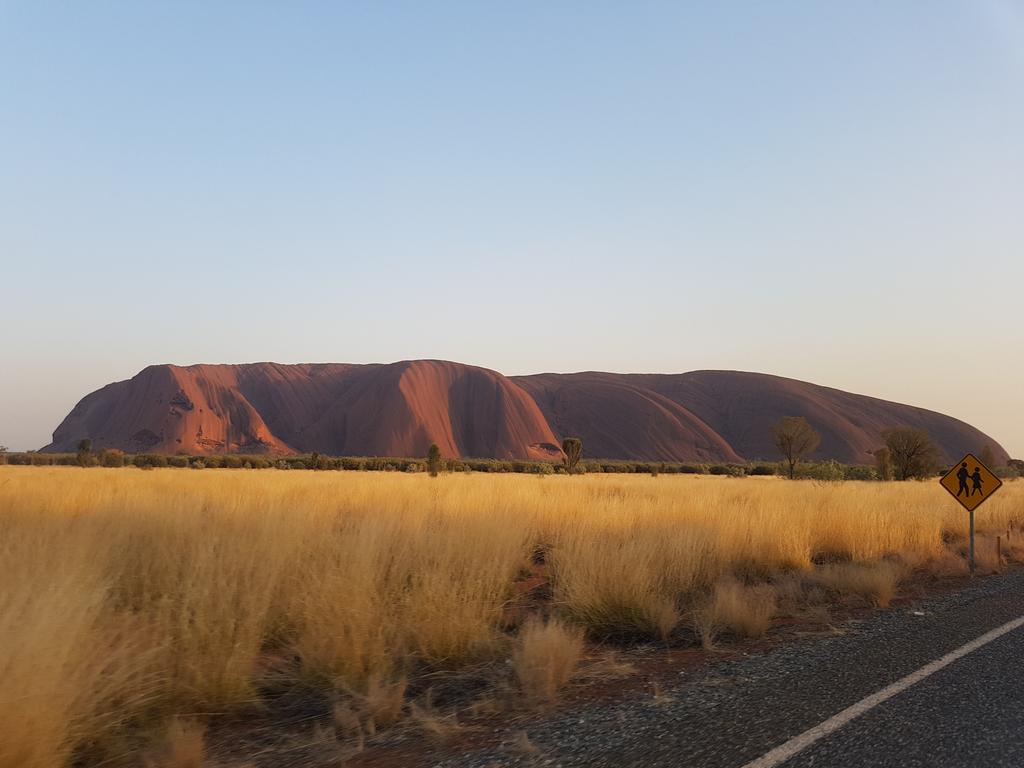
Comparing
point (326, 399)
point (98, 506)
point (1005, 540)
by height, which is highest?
point (326, 399)

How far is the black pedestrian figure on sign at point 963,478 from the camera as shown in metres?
13.1

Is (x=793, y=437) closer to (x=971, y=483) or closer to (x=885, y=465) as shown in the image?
(x=885, y=465)

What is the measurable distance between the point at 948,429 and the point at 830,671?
151 m

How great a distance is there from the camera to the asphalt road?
3.98 m

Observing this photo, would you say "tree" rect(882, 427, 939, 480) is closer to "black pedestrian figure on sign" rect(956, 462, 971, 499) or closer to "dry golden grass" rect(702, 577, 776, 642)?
"black pedestrian figure on sign" rect(956, 462, 971, 499)

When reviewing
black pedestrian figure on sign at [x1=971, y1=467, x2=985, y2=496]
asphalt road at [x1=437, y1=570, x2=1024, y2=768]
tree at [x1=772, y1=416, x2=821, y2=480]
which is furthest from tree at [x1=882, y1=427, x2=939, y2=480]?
asphalt road at [x1=437, y1=570, x2=1024, y2=768]

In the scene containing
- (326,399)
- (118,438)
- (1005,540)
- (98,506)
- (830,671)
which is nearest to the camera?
(830,671)

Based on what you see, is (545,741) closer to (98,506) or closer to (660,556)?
(660,556)

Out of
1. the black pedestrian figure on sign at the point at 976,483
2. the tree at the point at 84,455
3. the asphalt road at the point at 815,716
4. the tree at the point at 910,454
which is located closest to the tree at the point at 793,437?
the tree at the point at 910,454

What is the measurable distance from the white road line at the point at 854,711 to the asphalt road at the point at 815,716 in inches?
1.5

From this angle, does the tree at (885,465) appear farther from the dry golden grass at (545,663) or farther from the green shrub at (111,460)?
the green shrub at (111,460)

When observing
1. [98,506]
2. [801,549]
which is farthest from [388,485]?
[801,549]

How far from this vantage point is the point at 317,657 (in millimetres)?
5484

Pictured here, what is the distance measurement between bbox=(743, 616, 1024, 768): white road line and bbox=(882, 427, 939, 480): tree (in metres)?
46.3
